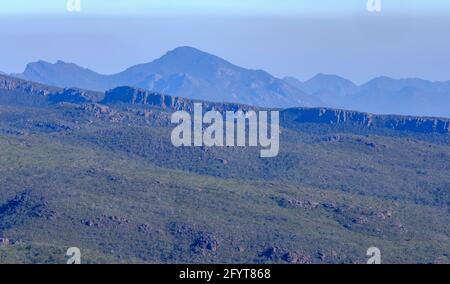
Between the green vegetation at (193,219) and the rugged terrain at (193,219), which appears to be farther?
the green vegetation at (193,219)

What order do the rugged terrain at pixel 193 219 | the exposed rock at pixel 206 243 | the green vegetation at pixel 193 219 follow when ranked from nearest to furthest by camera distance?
1. the rugged terrain at pixel 193 219
2. the green vegetation at pixel 193 219
3. the exposed rock at pixel 206 243

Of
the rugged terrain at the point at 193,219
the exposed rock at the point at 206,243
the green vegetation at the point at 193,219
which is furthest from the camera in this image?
the exposed rock at the point at 206,243

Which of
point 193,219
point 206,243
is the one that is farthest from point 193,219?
point 206,243

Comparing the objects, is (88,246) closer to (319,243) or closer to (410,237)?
(319,243)

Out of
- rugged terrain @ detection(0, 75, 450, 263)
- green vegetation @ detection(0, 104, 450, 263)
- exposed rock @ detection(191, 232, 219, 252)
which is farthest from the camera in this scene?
exposed rock @ detection(191, 232, 219, 252)

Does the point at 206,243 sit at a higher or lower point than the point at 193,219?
lower

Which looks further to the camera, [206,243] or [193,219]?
[193,219]

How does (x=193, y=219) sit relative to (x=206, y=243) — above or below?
above

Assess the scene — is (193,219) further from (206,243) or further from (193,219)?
(206,243)

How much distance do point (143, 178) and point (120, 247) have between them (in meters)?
42.3

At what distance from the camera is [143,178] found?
598 feet

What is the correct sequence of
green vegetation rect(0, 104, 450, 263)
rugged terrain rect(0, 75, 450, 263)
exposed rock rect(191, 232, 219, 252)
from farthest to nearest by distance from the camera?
exposed rock rect(191, 232, 219, 252) < green vegetation rect(0, 104, 450, 263) < rugged terrain rect(0, 75, 450, 263)
